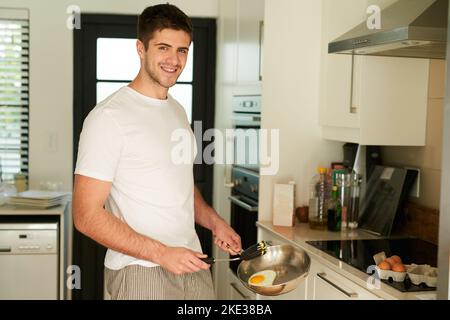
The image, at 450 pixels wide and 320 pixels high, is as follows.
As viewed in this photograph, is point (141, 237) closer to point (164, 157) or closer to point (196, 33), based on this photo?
point (164, 157)

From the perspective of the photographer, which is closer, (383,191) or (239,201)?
(383,191)

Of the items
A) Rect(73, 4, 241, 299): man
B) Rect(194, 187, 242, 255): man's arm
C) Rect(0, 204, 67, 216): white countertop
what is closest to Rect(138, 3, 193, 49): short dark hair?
Rect(73, 4, 241, 299): man

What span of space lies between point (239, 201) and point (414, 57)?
3.96 ft

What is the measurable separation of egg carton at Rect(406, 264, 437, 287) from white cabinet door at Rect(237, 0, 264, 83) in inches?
57.1

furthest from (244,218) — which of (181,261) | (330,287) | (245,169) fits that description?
(181,261)

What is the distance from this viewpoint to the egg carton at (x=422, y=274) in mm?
2174

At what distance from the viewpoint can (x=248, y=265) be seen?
2.32 metres

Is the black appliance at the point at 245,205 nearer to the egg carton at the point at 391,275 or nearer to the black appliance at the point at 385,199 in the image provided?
the black appliance at the point at 385,199

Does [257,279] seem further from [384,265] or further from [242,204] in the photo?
[242,204]

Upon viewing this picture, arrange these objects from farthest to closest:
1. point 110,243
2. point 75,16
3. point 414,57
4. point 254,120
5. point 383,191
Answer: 1. point 75,16
2. point 254,120
3. point 383,191
4. point 414,57
5. point 110,243

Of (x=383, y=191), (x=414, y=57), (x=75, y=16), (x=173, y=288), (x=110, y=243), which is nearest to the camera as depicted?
(x=110, y=243)

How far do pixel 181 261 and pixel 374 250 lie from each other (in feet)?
3.32
